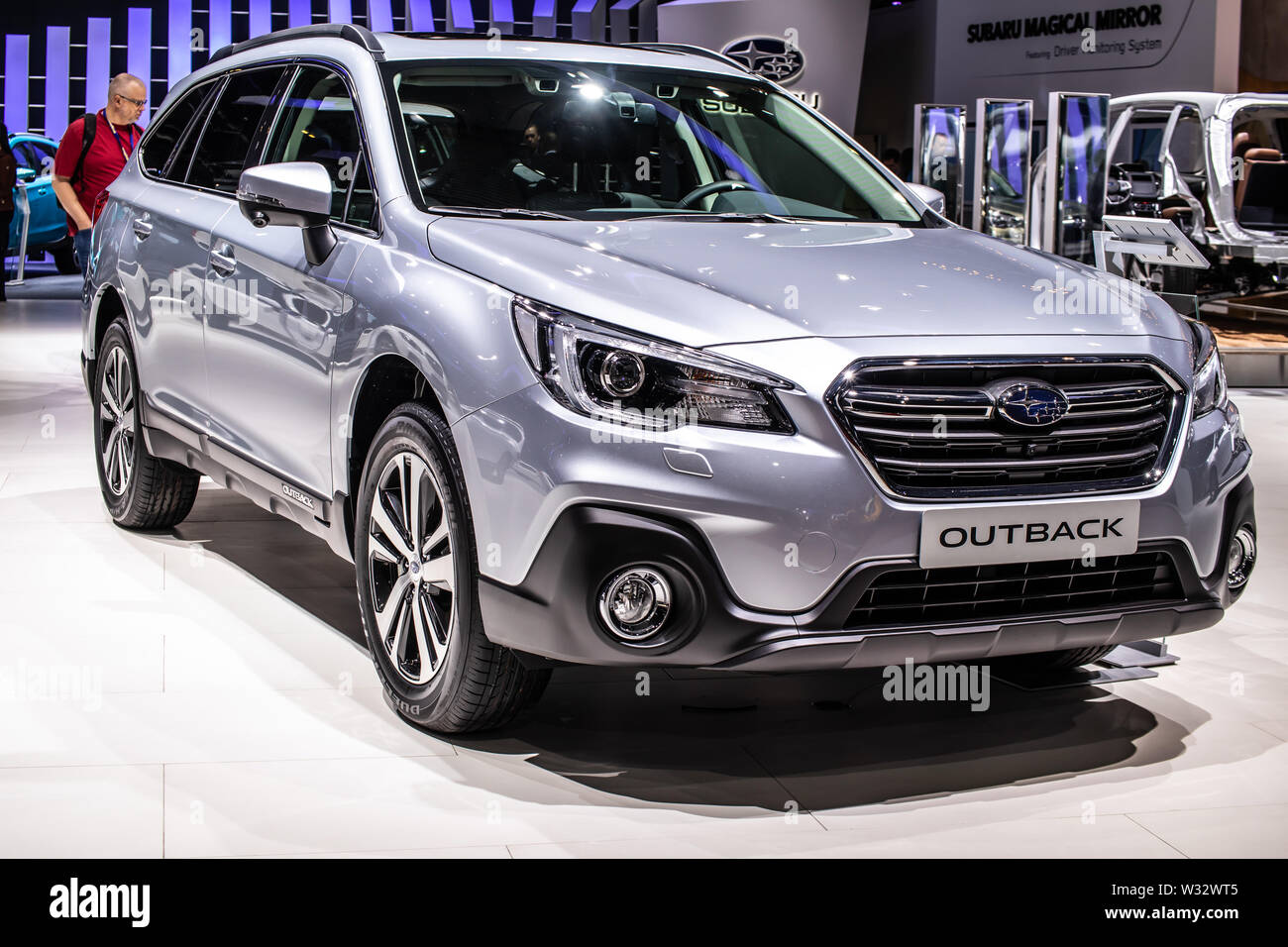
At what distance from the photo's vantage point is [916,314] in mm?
3293

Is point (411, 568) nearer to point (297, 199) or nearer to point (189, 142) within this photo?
point (297, 199)

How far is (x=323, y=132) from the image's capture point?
4387 millimetres

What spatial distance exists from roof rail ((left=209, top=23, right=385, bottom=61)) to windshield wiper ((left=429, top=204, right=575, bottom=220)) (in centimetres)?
67

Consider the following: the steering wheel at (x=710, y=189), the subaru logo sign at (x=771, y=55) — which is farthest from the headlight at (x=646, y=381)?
the subaru logo sign at (x=771, y=55)

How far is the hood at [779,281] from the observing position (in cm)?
320

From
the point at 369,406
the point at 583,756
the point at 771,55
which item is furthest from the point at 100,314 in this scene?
the point at 771,55

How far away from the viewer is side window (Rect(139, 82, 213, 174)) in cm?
553

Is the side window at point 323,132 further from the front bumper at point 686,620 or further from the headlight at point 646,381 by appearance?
the front bumper at point 686,620

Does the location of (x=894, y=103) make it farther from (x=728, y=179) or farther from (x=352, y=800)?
(x=352, y=800)

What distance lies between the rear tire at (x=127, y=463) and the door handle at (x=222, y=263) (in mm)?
1010

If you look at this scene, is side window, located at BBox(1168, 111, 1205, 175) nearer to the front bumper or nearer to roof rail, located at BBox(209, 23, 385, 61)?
roof rail, located at BBox(209, 23, 385, 61)

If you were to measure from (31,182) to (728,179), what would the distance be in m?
15.8
